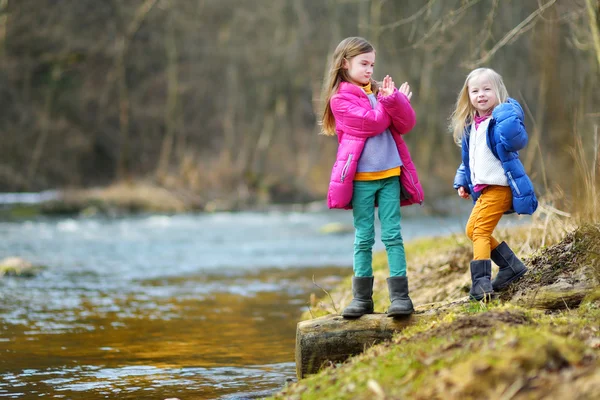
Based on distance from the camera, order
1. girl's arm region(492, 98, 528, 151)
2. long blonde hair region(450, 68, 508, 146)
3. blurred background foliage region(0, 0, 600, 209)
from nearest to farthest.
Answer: girl's arm region(492, 98, 528, 151)
long blonde hair region(450, 68, 508, 146)
blurred background foliage region(0, 0, 600, 209)

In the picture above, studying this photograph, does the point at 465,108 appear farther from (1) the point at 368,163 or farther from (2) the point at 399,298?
(2) the point at 399,298

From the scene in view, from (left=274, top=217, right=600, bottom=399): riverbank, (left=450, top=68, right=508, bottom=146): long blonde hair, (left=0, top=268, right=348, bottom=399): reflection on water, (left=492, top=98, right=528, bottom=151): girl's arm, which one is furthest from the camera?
(left=0, top=268, right=348, bottom=399): reflection on water

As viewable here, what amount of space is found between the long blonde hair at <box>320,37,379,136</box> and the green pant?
52cm

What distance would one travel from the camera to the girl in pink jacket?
5.14 metres

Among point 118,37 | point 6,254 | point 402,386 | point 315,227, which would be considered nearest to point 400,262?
point 402,386

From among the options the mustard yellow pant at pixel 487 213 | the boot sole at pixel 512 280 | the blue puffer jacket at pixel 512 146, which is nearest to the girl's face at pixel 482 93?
the blue puffer jacket at pixel 512 146

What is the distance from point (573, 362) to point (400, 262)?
5.87 feet

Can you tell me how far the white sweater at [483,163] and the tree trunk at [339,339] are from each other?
3.37 ft

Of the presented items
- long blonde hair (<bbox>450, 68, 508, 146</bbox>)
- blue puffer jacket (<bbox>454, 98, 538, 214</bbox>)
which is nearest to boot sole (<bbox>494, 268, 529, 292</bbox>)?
blue puffer jacket (<bbox>454, 98, 538, 214</bbox>)

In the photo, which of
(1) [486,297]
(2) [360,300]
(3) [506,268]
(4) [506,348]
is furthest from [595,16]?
(4) [506,348]

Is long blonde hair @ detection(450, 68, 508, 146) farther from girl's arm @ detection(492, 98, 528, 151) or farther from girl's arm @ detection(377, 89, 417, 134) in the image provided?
girl's arm @ detection(377, 89, 417, 134)

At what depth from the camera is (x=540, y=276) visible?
5.37 m

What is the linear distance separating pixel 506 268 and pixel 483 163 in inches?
29.7

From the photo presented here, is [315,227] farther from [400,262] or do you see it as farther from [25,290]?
[400,262]
